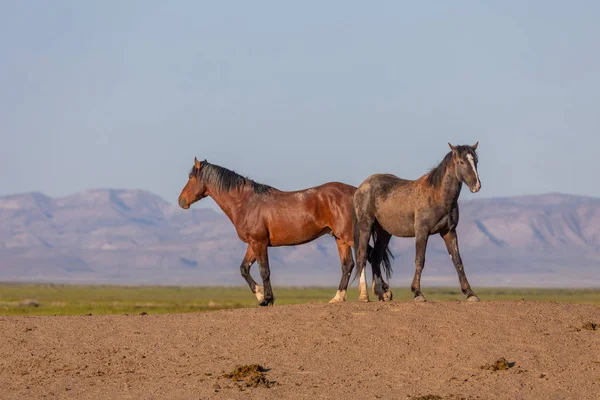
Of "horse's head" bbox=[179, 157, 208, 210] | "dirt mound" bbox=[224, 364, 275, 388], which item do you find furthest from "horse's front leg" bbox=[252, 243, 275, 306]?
"dirt mound" bbox=[224, 364, 275, 388]

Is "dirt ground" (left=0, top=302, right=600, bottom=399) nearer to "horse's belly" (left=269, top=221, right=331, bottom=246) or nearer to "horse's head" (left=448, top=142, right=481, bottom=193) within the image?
"horse's head" (left=448, top=142, right=481, bottom=193)

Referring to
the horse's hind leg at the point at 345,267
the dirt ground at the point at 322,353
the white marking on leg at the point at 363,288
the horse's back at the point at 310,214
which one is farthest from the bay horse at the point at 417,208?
the dirt ground at the point at 322,353

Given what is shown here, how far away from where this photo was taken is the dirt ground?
Result: 14.3 m

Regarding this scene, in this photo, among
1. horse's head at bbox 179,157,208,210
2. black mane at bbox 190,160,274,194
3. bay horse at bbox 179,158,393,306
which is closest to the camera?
bay horse at bbox 179,158,393,306

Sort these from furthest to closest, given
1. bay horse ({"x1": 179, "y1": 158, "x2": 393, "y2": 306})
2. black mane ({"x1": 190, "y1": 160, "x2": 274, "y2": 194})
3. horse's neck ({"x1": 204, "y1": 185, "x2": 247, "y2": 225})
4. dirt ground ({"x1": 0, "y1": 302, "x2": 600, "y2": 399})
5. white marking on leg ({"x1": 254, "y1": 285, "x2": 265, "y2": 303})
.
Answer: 1. black mane ({"x1": 190, "y1": 160, "x2": 274, "y2": 194})
2. horse's neck ({"x1": 204, "y1": 185, "x2": 247, "y2": 225})
3. white marking on leg ({"x1": 254, "y1": 285, "x2": 265, "y2": 303})
4. bay horse ({"x1": 179, "y1": 158, "x2": 393, "y2": 306})
5. dirt ground ({"x1": 0, "y1": 302, "x2": 600, "y2": 399})

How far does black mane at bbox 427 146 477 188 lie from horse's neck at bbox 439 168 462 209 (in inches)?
3.8

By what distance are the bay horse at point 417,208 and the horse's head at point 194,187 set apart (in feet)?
11.8

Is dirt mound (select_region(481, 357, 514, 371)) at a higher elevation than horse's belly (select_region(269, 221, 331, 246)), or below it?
below

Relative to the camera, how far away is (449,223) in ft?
58.6

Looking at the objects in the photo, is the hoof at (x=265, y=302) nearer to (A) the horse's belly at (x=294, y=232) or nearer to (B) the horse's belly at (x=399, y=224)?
(A) the horse's belly at (x=294, y=232)

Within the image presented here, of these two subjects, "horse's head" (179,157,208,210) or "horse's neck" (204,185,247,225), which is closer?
"horse's neck" (204,185,247,225)

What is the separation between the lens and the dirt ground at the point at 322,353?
1427 cm

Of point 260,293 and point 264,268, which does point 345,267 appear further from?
point 260,293

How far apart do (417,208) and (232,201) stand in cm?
420
